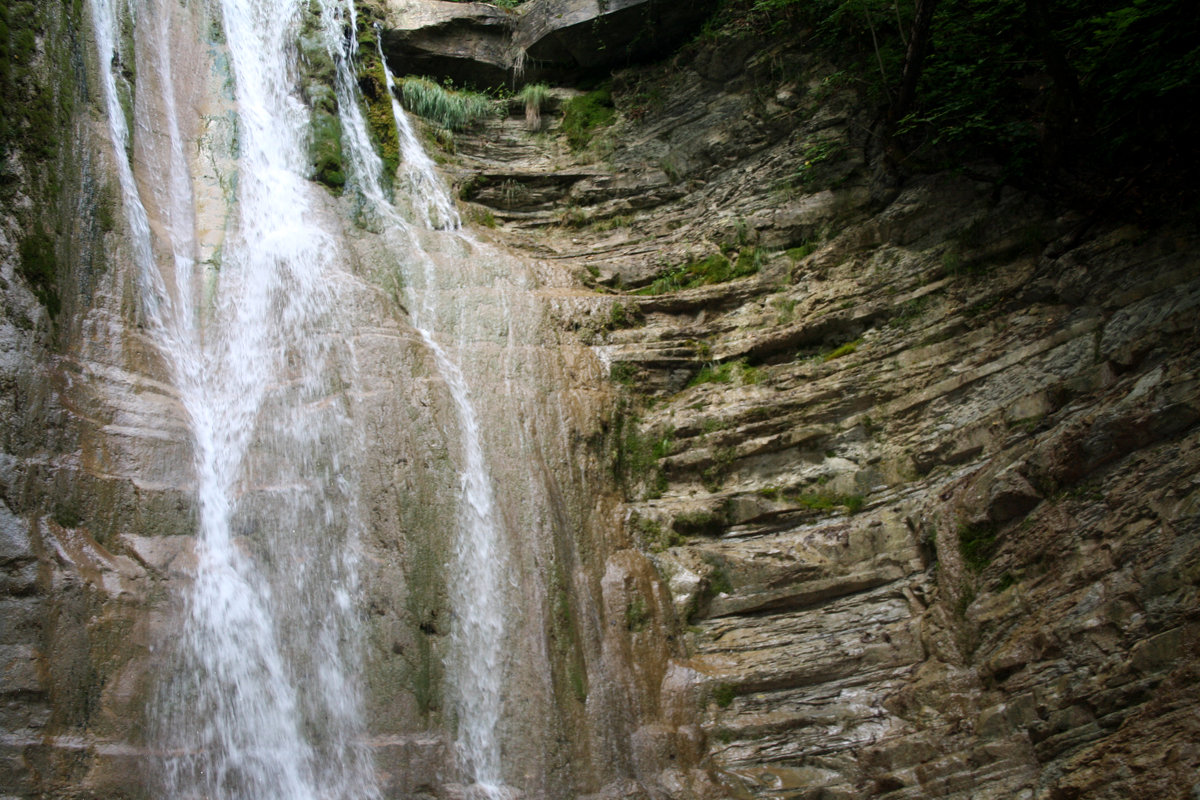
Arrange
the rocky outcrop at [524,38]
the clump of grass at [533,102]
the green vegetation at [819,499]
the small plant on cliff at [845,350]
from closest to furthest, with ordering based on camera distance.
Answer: the green vegetation at [819,499] < the small plant on cliff at [845,350] < the rocky outcrop at [524,38] < the clump of grass at [533,102]

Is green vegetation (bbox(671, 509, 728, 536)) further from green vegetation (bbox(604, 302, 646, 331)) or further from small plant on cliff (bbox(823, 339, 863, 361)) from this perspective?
green vegetation (bbox(604, 302, 646, 331))

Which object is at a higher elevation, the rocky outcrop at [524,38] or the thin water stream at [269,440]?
the rocky outcrop at [524,38]

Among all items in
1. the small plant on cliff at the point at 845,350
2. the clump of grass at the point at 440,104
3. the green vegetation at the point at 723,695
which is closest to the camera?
the green vegetation at the point at 723,695

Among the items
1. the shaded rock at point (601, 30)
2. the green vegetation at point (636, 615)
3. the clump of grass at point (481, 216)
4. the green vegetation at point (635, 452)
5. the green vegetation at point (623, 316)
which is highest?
the shaded rock at point (601, 30)

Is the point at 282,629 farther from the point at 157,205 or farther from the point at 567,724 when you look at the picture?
the point at 157,205

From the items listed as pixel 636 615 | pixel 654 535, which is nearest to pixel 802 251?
pixel 654 535

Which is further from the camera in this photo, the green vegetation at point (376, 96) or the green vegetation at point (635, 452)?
the green vegetation at point (376, 96)

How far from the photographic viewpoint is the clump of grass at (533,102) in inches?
521

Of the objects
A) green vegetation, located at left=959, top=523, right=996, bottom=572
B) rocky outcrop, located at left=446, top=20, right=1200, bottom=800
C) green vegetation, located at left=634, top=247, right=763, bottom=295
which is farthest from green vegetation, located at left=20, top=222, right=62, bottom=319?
green vegetation, located at left=959, top=523, right=996, bottom=572

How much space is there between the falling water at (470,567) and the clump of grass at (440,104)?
Answer: 2.45m

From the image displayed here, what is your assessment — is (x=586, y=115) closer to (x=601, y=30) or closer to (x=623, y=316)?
(x=601, y=30)

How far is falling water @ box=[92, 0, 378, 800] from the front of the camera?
6.26 m

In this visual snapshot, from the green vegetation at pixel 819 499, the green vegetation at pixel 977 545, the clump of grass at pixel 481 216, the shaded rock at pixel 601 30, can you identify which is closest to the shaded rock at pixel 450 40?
the shaded rock at pixel 601 30

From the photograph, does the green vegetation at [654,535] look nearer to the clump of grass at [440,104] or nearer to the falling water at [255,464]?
the falling water at [255,464]
